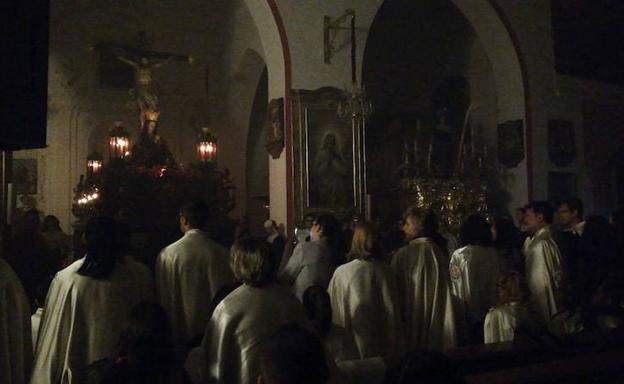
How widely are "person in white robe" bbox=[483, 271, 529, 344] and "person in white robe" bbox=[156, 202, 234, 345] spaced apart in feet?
6.77

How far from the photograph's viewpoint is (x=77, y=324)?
3885 mm

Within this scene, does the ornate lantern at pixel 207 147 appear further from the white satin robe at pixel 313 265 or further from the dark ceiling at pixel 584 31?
the white satin robe at pixel 313 265

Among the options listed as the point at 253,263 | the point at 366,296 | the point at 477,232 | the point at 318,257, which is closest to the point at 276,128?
the point at 477,232

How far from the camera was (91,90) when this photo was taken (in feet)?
59.9

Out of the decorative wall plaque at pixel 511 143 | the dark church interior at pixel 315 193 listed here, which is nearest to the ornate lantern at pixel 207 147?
the dark church interior at pixel 315 193

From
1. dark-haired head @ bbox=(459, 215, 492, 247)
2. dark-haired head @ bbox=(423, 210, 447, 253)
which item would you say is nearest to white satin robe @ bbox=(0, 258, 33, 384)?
dark-haired head @ bbox=(423, 210, 447, 253)

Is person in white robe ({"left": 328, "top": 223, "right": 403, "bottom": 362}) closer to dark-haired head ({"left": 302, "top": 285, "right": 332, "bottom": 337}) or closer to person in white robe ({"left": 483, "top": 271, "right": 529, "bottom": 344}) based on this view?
person in white robe ({"left": 483, "top": 271, "right": 529, "bottom": 344})

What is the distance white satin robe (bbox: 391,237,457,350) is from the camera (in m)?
5.58

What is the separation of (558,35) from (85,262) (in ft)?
44.2

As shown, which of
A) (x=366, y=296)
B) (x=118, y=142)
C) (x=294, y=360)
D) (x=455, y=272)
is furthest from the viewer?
(x=118, y=142)

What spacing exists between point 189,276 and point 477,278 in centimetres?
276

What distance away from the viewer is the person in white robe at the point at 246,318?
319 cm

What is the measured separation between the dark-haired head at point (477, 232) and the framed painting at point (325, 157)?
Result: 5.80 metres

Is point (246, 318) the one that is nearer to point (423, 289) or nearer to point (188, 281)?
point (188, 281)
